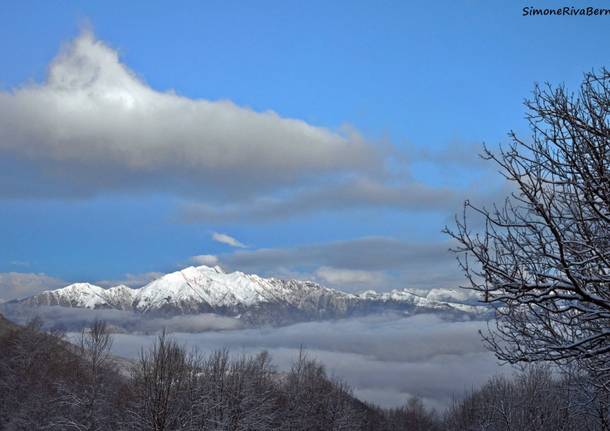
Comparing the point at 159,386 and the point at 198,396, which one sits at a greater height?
the point at 159,386

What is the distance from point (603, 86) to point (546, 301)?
3.82 metres

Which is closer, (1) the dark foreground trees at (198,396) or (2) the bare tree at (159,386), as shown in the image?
(2) the bare tree at (159,386)

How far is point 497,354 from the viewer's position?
394 inches

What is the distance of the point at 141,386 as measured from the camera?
3584cm

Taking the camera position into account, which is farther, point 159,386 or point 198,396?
point 198,396

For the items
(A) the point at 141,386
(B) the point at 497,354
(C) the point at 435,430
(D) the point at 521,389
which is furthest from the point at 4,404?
(C) the point at 435,430

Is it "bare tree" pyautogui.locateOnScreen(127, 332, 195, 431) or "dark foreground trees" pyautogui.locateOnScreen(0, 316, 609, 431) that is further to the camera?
"dark foreground trees" pyautogui.locateOnScreen(0, 316, 609, 431)

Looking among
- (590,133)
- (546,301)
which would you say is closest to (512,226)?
(546,301)

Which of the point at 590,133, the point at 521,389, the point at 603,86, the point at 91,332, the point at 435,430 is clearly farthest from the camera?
the point at 435,430

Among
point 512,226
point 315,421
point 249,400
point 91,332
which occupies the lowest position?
point 315,421

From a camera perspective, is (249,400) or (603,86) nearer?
(603,86)

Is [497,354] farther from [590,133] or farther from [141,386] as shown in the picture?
[141,386]

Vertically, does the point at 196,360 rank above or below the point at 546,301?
below

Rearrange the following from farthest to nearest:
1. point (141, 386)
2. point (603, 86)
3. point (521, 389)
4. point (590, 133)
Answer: point (521, 389), point (141, 386), point (603, 86), point (590, 133)
